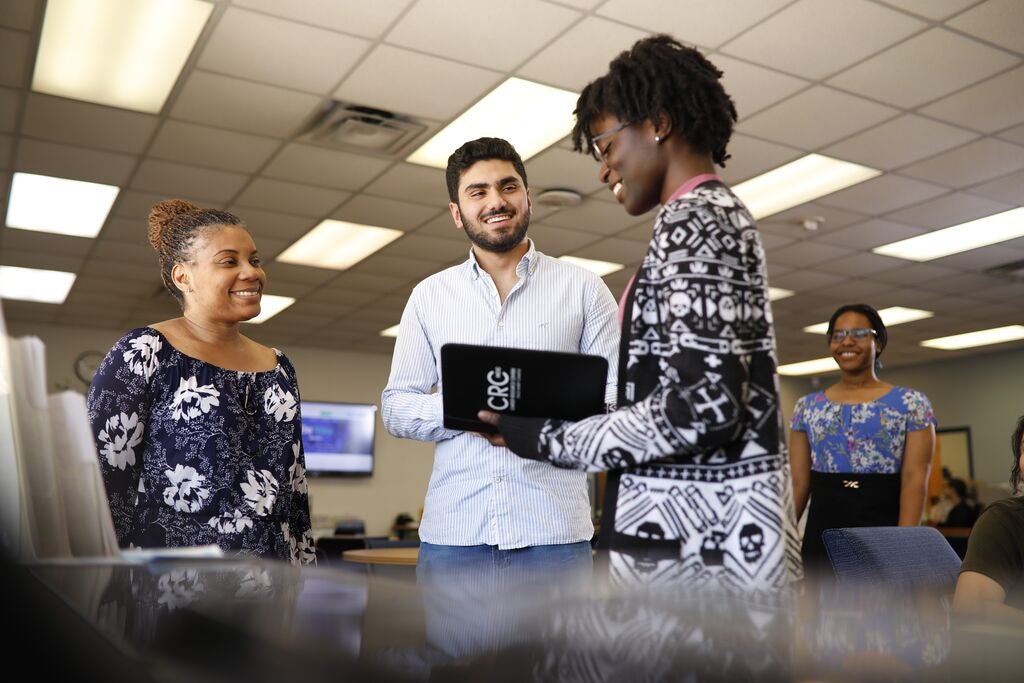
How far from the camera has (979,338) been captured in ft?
35.2

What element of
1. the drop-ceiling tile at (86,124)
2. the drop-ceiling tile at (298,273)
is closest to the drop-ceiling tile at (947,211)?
the drop-ceiling tile at (298,273)

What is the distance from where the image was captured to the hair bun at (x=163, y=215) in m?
1.98

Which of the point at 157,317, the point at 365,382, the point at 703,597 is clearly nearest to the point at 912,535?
the point at 703,597

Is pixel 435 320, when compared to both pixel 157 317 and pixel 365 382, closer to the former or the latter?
pixel 157 317

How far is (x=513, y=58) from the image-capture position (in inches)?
163

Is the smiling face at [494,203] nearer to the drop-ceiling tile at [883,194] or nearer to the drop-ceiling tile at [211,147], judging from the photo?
the drop-ceiling tile at [211,147]

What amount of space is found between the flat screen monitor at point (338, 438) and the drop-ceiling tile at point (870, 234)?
22.2 ft

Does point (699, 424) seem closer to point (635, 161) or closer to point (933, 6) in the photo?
point (635, 161)

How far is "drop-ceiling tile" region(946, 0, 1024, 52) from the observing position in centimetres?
371

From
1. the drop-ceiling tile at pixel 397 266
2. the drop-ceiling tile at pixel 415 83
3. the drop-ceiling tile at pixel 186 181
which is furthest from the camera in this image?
the drop-ceiling tile at pixel 397 266

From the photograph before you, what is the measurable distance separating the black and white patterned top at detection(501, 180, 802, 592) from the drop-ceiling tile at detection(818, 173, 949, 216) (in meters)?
5.05

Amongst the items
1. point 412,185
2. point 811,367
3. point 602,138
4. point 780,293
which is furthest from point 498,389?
point 811,367

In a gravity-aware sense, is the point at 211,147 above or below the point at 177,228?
above

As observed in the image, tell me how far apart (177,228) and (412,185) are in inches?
153
